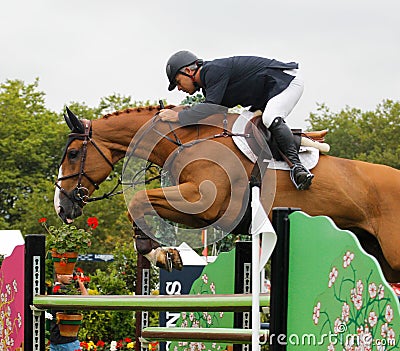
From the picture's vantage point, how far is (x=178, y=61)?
215 inches

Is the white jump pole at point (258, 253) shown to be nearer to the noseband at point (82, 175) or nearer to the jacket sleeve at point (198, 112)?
the jacket sleeve at point (198, 112)

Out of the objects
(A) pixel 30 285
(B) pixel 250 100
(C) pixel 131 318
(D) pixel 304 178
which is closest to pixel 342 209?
(D) pixel 304 178

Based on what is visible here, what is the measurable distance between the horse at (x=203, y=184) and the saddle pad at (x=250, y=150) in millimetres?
36

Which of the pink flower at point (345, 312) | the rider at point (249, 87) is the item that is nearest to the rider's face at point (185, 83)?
the rider at point (249, 87)

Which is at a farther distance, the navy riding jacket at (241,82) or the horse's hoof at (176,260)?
the navy riding jacket at (241,82)

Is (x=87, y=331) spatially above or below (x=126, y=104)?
below

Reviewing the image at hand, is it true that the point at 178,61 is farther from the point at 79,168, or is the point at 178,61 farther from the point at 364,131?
the point at 364,131

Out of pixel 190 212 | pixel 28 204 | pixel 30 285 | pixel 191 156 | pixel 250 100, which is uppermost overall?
pixel 250 100

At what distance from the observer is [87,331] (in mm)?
8469

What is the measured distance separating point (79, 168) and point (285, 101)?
1.43 metres

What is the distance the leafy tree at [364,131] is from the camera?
111 ft

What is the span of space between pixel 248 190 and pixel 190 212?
16.1 inches

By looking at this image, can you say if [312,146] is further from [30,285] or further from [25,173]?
[25,173]

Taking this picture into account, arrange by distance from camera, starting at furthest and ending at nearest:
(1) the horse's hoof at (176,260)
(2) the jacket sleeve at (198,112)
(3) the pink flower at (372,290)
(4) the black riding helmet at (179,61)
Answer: (4) the black riding helmet at (179,61)
(2) the jacket sleeve at (198,112)
(1) the horse's hoof at (176,260)
(3) the pink flower at (372,290)
